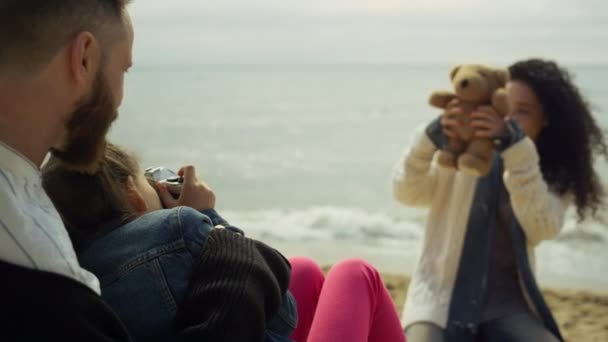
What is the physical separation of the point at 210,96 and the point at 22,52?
21152mm

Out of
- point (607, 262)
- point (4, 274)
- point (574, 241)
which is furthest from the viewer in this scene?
point (574, 241)

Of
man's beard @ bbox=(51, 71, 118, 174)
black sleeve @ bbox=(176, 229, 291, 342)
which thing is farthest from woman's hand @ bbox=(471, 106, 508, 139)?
man's beard @ bbox=(51, 71, 118, 174)

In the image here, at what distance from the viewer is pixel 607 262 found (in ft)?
17.8

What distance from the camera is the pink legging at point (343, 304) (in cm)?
185

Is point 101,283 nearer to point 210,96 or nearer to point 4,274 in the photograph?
point 4,274

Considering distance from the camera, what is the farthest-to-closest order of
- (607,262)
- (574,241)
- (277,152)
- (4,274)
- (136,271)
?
(277,152) < (574,241) < (607,262) < (136,271) < (4,274)

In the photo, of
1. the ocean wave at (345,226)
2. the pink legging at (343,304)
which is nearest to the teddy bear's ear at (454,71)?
the pink legging at (343,304)

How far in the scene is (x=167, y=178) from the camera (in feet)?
5.32

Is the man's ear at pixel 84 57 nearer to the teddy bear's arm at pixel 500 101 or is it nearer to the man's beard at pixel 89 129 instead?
the man's beard at pixel 89 129

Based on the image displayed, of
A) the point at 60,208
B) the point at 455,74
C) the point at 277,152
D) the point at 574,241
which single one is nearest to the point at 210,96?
the point at 277,152

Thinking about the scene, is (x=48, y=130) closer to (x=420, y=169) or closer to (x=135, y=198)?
(x=135, y=198)

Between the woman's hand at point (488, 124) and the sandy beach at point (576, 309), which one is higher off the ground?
the woman's hand at point (488, 124)

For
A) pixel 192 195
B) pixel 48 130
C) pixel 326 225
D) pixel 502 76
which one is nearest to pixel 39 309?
pixel 48 130

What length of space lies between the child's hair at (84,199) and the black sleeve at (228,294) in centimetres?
18
